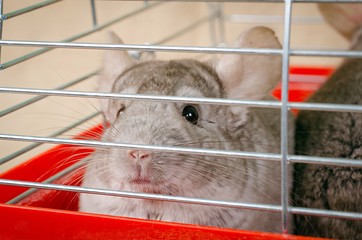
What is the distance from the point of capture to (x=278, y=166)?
183cm

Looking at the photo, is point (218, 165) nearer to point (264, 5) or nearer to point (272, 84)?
point (272, 84)

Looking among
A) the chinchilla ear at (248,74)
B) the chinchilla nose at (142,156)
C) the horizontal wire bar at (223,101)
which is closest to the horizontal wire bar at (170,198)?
the chinchilla nose at (142,156)

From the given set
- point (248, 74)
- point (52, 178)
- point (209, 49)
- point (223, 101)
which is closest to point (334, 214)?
point (223, 101)

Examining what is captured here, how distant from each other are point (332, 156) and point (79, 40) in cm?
238

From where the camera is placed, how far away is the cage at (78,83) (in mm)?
1225

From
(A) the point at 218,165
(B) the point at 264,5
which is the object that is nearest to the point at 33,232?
(A) the point at 218,165

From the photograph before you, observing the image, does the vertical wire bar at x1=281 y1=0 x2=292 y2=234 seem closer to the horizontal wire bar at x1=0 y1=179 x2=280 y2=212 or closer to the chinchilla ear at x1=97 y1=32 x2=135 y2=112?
the horizontal wire bar at x1=0 y1=179 x2=280 y2=212

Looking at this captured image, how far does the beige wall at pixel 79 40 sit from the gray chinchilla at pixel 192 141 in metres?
1.16

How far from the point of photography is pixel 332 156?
1.74 meters

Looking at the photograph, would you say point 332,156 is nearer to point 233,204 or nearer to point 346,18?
point 233,204

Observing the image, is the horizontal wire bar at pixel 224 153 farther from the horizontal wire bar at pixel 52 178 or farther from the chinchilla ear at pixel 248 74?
the chinchilla ear at pixel 248 74

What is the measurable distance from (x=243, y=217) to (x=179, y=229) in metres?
0.37

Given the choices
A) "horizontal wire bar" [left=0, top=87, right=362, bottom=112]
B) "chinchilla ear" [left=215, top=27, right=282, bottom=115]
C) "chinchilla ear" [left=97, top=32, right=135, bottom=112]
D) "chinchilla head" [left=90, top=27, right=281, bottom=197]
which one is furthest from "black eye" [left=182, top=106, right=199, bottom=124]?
"chinchilla ear" [left=97, top=32, right=135, bottom=112]

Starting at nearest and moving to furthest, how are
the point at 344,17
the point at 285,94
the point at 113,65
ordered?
the point at 285,94 → the point at 113,65 → the point at 344,17
